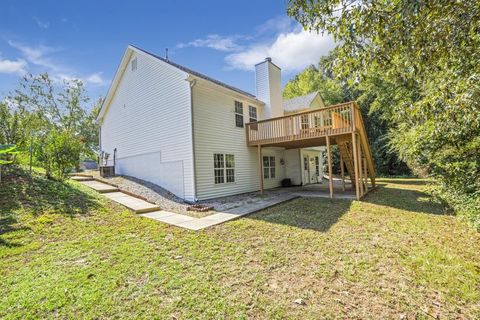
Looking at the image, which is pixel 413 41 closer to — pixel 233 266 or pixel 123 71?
pixel 233 266

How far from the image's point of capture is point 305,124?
510 inches

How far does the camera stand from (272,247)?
14.8 feet

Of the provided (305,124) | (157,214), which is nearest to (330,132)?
(305,124)

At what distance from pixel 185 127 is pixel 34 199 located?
537cm

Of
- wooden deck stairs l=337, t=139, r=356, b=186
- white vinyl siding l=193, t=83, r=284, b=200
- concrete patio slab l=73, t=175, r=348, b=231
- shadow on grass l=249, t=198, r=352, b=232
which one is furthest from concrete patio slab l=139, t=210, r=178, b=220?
wooden deck stairs l=337, t=139, r=356, b=186

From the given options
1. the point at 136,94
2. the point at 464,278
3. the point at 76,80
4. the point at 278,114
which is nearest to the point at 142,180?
the point at 136,94

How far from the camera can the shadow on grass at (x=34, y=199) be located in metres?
5.62

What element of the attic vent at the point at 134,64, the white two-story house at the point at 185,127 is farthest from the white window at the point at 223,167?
the attic vent at the point at 134,64

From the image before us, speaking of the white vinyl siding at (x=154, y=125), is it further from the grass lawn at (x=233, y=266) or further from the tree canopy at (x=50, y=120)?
the grass lawn at (x=233, y=266)

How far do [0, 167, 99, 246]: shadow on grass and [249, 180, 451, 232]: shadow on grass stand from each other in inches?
211

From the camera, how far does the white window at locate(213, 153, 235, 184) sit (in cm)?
1033

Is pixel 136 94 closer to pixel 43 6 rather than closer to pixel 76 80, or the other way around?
pixel 43 6

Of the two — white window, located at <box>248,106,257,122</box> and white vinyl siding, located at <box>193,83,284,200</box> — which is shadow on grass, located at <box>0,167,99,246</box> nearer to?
white vinyl siding, located at <box>193,83,284,200</box>

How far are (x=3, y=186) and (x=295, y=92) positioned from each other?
101 feet
